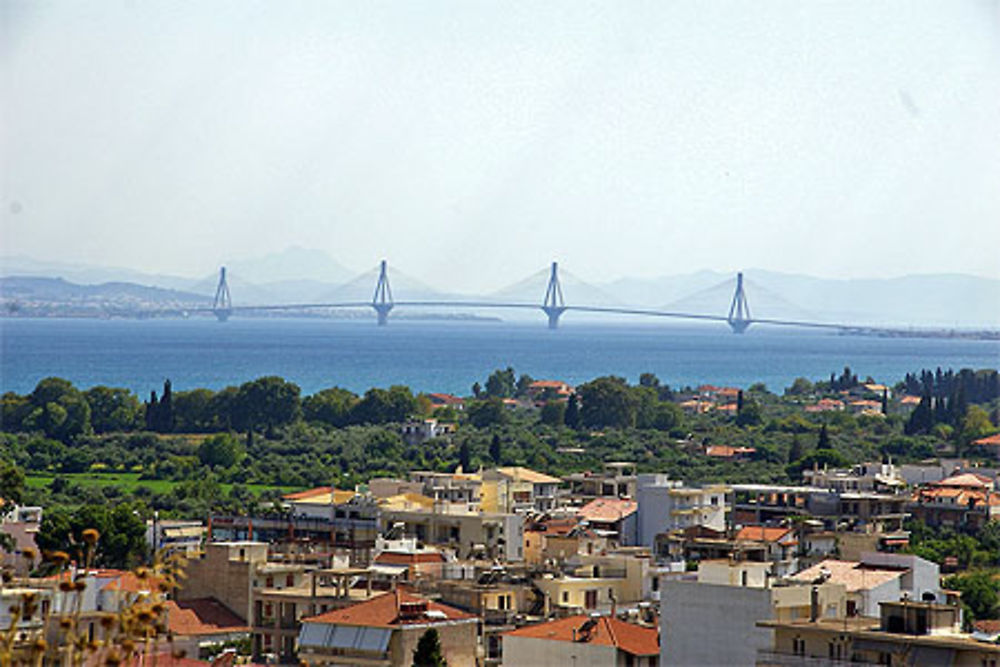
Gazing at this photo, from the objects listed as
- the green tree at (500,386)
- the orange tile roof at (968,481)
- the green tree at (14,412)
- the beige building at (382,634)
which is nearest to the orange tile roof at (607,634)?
the beige building at (382,634)

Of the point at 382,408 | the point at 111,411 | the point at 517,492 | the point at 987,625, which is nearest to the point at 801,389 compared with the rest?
the point at 382,408

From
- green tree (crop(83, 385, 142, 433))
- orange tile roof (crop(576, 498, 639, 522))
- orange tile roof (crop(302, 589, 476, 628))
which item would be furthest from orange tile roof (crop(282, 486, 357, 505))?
green tree (crop(83, 385, 142, 433))

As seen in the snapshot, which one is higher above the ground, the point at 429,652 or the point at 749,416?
the point at 429,652

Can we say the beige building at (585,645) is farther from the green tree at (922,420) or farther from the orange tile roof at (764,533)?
the green tree at (922,420)

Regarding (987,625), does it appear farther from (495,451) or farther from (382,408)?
(382,408)

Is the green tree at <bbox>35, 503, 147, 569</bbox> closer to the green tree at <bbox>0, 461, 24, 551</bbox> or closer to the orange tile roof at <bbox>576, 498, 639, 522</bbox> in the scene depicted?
the green tree at <bbox>0, 461, 24, 551</bbox>

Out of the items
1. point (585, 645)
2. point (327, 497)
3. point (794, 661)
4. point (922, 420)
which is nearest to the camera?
point (794, 661)
